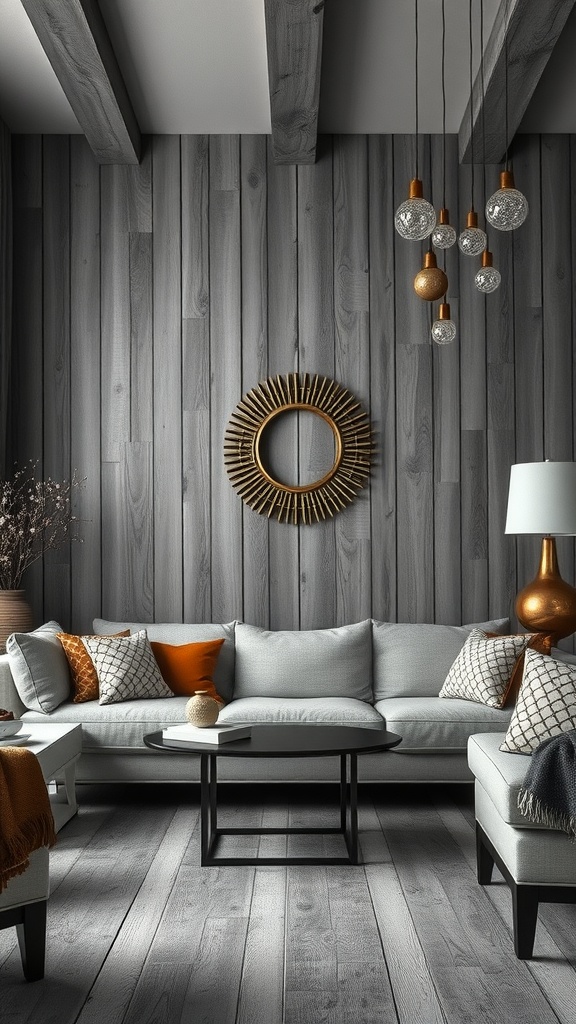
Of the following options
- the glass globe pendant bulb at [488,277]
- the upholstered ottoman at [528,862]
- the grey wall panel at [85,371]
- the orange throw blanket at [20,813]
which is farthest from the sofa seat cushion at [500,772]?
the grey wall panel at [85,371]

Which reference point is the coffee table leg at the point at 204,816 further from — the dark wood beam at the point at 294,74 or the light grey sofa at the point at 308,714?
the dark wood beam at the point at 294,74

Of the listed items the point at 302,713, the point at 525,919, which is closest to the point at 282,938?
the point at 525,919

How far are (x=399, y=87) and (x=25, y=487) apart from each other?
277 centimetres

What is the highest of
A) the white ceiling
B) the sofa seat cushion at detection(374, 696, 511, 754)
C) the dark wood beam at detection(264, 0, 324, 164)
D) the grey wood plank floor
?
the white ceiling

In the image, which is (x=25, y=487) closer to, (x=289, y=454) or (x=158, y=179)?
(x=289, y=454)

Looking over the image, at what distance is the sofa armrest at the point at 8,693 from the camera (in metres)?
4.07

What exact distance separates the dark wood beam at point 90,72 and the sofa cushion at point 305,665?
8.51 ft

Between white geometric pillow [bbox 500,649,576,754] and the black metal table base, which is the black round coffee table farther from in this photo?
white geometric pillow [bbox 500,649,576,754]

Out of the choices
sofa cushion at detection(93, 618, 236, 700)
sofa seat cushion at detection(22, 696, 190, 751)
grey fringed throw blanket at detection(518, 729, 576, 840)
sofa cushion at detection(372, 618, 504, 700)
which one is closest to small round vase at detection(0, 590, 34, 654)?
sofa cushion at detection(93, 618, 236, 700)

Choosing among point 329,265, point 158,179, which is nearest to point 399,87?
point 329,265

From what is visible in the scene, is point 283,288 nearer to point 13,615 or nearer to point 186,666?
point 186,666

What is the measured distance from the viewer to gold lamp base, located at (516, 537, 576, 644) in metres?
4.36

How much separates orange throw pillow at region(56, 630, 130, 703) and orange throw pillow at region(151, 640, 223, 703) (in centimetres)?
35

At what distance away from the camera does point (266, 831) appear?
356 centimetres
